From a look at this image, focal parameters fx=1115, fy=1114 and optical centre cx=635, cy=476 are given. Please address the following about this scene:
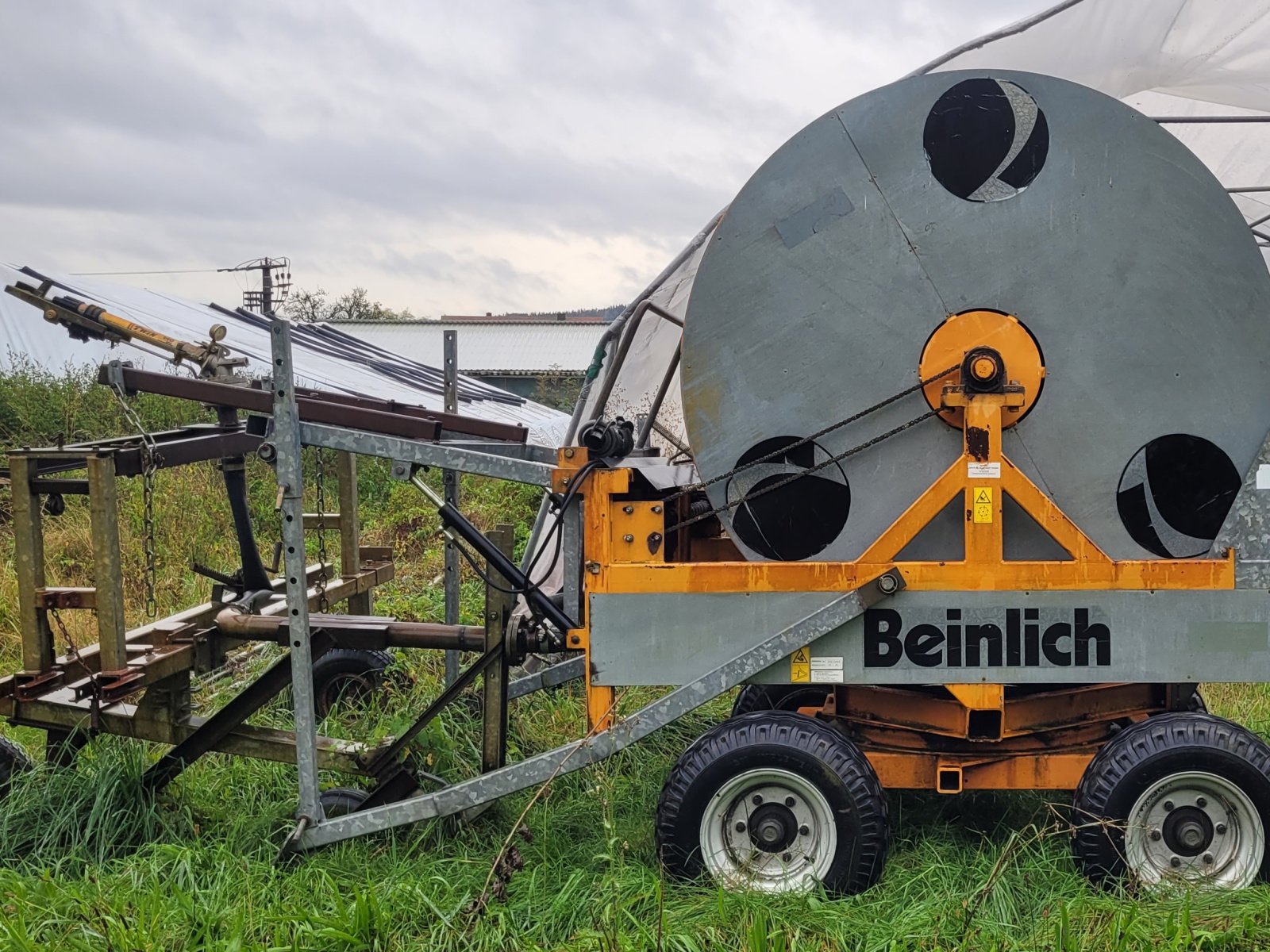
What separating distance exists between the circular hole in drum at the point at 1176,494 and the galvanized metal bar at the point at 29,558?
14.0ft

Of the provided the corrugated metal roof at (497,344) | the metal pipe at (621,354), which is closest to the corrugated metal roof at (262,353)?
the metal pipe at (621,354)

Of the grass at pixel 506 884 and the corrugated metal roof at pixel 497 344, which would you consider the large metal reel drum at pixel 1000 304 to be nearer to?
the grass at pixel 506 884

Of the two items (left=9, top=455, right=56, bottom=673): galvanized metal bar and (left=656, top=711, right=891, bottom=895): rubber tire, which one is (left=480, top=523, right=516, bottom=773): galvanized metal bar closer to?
(left=656, top=711, right=891, bottom=895): rubber tire

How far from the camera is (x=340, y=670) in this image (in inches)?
240

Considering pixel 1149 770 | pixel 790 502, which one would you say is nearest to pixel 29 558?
pixel 790 502

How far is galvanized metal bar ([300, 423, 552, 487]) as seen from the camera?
4.01 m

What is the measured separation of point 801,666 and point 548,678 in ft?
5.29

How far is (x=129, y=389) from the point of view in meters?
4.25

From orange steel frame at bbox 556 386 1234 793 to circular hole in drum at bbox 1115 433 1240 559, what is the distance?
242mm

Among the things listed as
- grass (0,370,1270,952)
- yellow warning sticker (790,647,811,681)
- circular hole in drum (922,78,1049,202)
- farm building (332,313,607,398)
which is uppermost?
farm building (332,313,607,398)

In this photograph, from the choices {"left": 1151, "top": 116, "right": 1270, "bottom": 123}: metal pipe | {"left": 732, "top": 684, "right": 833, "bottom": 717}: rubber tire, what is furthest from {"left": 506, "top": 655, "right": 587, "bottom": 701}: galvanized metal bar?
{"left": 1151, "top": 116, "right": 1270, "bottom": 123}: metal pipe

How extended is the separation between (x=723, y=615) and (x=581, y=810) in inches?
53.6

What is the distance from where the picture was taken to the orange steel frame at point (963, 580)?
12.8ft

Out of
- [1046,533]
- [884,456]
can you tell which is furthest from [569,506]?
[1046,533]
